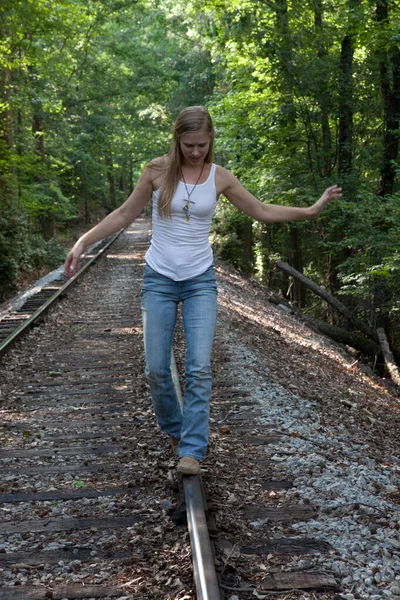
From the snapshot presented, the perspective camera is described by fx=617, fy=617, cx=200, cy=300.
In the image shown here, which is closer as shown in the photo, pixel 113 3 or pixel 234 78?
pixel 234 78

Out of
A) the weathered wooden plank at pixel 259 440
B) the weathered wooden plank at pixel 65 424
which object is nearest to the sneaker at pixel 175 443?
the weathered wooden plank at pixel 259 440

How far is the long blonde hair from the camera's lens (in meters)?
3.53

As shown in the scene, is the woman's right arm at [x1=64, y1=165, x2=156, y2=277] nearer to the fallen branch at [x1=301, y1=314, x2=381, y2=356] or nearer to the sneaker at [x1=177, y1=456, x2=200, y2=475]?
A: the sneaker at [x1=177, y1=456, x2=200, y2=475]

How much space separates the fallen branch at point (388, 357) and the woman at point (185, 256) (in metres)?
8.59

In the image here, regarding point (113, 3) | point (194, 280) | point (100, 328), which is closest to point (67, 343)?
point (100, 328)

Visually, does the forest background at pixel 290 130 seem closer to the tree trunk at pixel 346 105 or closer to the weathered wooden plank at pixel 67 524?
the tree trunk at pixel 346 105

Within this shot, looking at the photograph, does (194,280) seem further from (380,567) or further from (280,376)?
(280,376)

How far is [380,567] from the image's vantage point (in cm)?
295

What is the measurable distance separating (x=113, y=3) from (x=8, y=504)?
3129 cm

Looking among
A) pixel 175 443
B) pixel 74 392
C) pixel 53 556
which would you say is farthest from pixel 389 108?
pixel 53 556

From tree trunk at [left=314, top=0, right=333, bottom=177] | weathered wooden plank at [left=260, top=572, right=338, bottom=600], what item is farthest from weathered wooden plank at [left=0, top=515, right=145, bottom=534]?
tree trunk at [left=314, top=0, right=333, bottom=177]

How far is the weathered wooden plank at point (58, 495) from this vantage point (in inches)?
154

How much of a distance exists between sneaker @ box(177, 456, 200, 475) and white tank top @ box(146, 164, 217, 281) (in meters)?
1.09

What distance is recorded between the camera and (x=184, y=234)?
12.2ft
